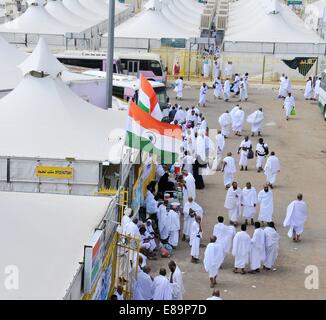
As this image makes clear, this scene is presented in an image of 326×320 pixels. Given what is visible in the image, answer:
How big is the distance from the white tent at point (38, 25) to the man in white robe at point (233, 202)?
1908 centimetres

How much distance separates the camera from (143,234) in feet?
43.9

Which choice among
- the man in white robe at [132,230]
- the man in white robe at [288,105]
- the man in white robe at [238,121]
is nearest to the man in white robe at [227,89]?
the man in white robe at [288,105]

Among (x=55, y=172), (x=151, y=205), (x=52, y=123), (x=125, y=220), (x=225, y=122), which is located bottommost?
(x=225, y=122)

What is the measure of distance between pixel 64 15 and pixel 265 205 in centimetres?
2358

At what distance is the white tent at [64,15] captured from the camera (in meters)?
36.0

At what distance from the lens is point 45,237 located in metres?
9.38

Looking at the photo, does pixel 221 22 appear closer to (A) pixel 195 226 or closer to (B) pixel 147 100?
(B) pixel 147 100

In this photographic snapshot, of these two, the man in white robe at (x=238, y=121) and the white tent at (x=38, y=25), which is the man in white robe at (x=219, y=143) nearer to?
the man in white robe at (x=238, y=121)

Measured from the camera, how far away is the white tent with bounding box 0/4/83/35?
3316 cm

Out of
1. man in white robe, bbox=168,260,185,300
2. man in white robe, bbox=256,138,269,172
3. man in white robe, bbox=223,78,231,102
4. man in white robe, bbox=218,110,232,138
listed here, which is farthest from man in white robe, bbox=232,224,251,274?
man in white robe, bbox=223,78,231,102

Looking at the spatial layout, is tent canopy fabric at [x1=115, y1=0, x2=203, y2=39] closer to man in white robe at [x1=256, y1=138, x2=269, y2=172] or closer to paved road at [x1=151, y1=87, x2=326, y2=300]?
paved road at [x1=151, y1=87, x2=326, y2=300]

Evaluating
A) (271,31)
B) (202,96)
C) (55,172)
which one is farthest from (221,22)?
(55,172)

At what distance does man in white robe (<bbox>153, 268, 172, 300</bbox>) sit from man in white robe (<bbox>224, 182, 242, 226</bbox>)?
4.54 metres
